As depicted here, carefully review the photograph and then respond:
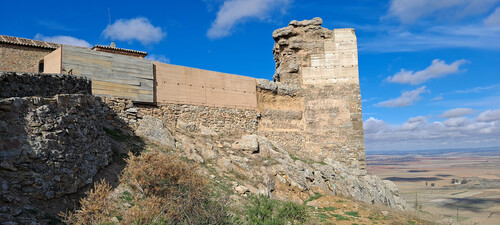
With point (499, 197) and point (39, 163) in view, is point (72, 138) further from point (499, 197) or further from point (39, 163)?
point (499, 197)

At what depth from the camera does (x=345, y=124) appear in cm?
1888

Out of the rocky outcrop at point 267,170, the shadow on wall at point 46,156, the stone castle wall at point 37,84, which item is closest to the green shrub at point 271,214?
the rocky outcrop at point 267,170

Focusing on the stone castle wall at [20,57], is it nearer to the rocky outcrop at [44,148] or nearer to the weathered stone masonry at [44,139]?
the weathered stone masonry at [44,139]

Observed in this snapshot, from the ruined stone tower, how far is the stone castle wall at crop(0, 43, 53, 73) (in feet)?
40.1

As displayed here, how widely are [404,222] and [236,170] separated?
19.8ft

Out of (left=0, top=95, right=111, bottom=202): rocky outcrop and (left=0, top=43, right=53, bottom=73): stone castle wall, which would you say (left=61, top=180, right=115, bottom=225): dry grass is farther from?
(left=0, top=43, right=53, bottom=73): stone castle wall

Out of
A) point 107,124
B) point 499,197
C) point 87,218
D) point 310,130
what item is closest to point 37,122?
point 87,218

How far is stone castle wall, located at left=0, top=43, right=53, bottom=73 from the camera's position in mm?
14586

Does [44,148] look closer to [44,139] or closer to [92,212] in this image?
[44,139]

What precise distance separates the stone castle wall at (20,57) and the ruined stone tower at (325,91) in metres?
12.2

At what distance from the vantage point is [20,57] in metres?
15.0

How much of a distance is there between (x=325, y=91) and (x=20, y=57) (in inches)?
594

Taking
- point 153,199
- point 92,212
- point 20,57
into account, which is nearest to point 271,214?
point 153,199

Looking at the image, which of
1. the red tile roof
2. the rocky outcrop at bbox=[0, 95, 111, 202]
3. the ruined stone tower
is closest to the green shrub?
the rocky outcrop at bbox=[0, 95, 111, 202]
